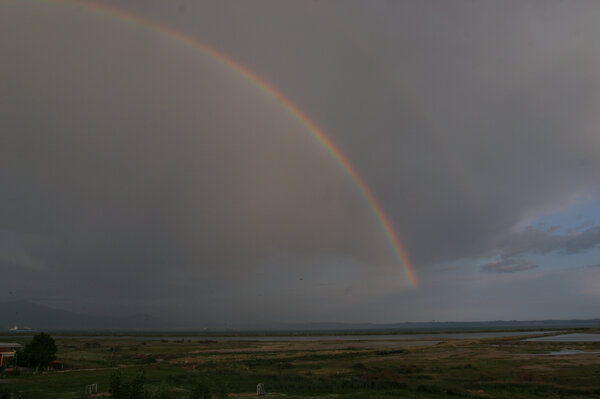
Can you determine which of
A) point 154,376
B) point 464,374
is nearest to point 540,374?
point 464,374

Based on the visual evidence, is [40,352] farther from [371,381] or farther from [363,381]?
[371,381]

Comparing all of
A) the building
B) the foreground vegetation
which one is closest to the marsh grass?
the foreground vegetation

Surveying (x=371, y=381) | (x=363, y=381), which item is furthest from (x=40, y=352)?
(x=371, y=381)

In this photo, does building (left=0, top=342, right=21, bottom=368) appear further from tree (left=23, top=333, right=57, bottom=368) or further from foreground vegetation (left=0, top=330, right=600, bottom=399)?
foreground vegetation (left=0, top=330, right=600, bottom=399)

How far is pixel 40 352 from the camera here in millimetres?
48562

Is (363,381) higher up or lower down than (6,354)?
lower down

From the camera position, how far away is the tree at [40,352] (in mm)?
48344

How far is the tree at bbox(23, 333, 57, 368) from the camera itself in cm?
4834

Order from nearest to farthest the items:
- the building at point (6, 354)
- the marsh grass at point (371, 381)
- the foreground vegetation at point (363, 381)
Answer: the foreground vegetation at point (363, 381) < the marsh grass at point (371, 381) < the building at point (6, 354)

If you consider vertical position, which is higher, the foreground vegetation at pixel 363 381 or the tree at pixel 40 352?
the tree at pixel 40 352

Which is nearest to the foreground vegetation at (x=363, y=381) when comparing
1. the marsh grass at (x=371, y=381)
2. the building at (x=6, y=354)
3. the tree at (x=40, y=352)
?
the marsh grass at (x=371, y=381)

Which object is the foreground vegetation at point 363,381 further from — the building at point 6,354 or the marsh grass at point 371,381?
the building at point 6,354

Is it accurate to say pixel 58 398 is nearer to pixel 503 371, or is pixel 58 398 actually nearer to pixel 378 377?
pixel 378 377

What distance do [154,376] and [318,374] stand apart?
17.8m
